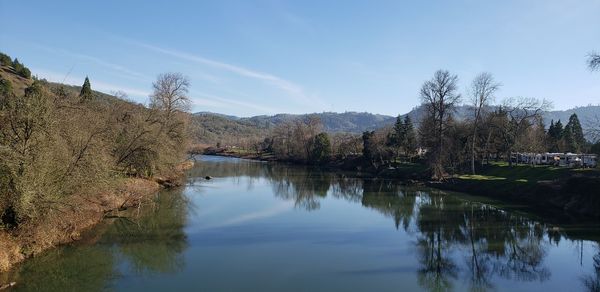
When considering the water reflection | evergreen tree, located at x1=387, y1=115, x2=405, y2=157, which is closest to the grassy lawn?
the water reflection

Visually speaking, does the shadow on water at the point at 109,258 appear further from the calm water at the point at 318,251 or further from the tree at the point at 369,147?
the tree at the point at 369,147

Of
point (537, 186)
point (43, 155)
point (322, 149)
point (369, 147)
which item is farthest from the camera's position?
point (322, 149)

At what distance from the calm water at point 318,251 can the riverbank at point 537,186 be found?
163 inches

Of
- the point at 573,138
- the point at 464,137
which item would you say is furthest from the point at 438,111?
the point at 573,138

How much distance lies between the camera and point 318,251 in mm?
22453

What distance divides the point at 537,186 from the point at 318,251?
29.2 m

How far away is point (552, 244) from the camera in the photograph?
84.7ft

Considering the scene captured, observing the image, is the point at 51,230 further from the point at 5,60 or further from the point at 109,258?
the point at 5,60

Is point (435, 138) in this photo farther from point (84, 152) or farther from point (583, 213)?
point (84, 152)

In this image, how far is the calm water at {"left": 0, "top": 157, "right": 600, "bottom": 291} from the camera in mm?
17625

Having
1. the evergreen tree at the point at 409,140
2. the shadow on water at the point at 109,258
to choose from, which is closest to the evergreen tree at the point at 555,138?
the evergreen tree at the point at 409,140

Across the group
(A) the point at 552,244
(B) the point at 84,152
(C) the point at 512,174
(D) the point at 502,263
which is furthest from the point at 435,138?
(B) the point at 84,152

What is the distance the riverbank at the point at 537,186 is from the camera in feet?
116

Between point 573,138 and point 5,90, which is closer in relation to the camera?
point 5,90
